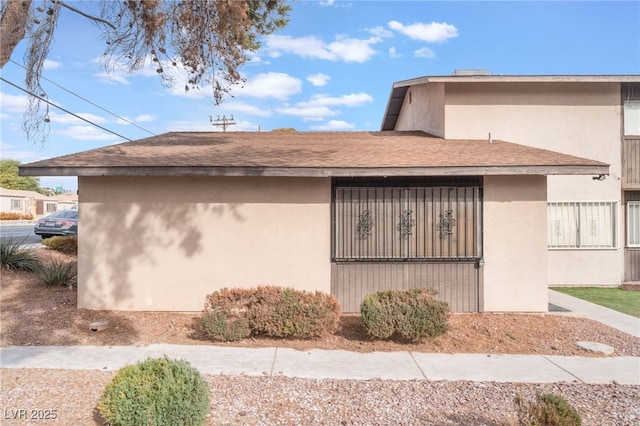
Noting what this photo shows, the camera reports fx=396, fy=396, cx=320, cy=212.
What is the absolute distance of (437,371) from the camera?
513cm

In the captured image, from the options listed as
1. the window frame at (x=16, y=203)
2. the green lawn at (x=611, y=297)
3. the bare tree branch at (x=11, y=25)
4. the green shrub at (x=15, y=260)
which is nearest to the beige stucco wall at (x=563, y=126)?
the green lawn at (x=611, y=297)

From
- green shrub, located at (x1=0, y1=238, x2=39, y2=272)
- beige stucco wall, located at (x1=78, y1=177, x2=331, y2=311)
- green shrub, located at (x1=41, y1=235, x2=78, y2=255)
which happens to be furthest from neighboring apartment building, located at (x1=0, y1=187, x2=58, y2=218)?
beige stucco wall, located at (x1=78, y1=177, x2=331, y2=311)

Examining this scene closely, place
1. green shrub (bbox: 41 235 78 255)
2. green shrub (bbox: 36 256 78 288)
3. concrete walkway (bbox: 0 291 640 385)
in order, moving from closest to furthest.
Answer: concrete walkway (bbox: 0 291 640 385), green shrub (bbox: 36 256 78 288), green shrub (bbox: 41 235 78 255)

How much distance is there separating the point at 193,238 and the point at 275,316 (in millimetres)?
2554

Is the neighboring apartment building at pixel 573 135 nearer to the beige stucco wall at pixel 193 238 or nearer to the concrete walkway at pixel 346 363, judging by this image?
the beige stucco wall at pixel 193 238

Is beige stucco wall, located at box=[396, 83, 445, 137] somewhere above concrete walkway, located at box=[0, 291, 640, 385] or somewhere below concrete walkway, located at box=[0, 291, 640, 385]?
above

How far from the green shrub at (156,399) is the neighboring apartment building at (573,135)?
9.56 metres

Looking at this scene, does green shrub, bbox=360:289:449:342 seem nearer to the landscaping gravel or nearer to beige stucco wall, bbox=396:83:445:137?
the landscaping gravel

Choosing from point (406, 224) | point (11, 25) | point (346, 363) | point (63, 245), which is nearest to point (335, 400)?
point (346, 363)

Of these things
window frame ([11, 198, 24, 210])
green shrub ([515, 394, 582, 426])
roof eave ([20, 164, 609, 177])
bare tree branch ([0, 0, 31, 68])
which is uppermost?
bare tree branch ([0, 0, 31, 68])

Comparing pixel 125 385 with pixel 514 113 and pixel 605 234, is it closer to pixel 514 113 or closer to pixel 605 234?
pixel 514 113

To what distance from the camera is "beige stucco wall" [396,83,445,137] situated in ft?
36.8

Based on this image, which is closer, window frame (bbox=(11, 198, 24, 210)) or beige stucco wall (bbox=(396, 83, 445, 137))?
beige stucco wall (bbox=(396, 83, 445, 137))

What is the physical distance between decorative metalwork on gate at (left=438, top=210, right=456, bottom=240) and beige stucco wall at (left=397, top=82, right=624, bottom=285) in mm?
4129
